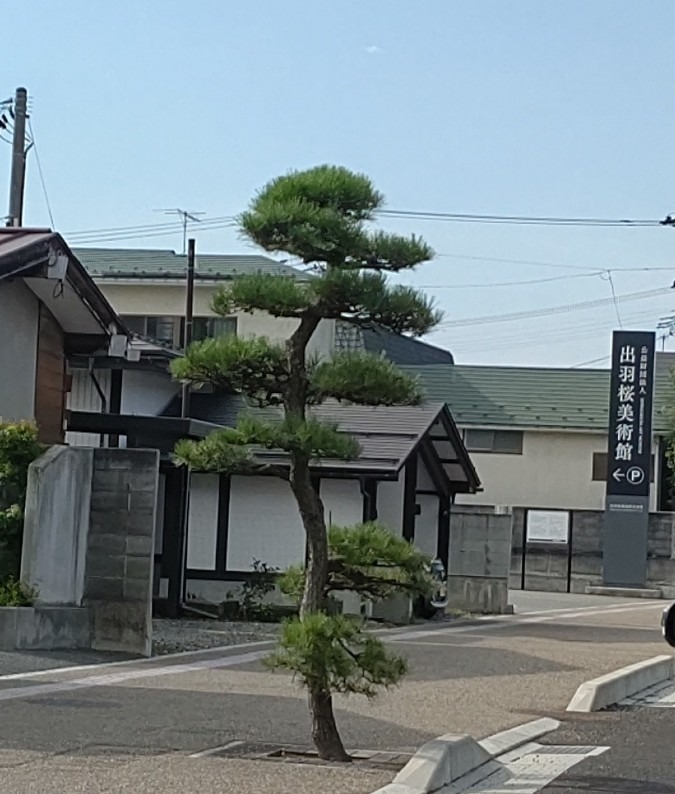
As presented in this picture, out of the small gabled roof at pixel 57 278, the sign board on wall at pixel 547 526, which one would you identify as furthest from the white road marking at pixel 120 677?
the sign board on wall at pixel 547 526

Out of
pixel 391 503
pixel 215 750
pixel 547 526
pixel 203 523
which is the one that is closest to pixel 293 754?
pixel 215 750

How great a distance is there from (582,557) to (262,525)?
1789 cm

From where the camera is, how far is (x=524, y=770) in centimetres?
948

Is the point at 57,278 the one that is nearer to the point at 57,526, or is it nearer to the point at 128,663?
the point at 57,526

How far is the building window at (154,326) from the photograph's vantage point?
34906mm

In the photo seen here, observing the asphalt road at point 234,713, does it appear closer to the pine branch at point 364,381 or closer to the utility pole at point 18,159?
the pine branch at point 364,381

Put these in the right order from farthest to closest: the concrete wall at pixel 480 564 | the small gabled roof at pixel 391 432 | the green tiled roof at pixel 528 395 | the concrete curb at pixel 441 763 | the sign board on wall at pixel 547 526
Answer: the green tiled roof at pixel 528 395 → the sign board on wall at pixel 547 526 → the concrete wall at pixel 480 564 → the small gabled roof at pixel 391 432 → the concrete curb at pixel 441 763

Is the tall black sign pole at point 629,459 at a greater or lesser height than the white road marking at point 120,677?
greater

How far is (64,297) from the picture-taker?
61.2ft

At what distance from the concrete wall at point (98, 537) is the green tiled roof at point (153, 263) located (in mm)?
17602

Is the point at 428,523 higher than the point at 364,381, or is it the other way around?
the point at 364,381

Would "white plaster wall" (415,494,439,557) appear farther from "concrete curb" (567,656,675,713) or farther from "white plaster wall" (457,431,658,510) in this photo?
"white plaster wall" (457,431,658,510)

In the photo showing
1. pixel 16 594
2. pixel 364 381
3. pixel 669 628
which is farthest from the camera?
pixel 16 594

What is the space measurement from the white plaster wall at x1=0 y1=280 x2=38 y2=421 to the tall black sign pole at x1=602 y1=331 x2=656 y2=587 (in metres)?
21.8
